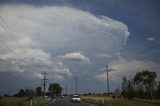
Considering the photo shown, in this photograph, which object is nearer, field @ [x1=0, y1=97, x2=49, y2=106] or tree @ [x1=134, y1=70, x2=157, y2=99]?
field @ [x1=0, y1=97, x2=49, y2=106]

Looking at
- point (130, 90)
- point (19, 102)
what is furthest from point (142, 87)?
point (19, 102)

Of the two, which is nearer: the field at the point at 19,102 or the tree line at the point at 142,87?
the field at the point at 19,102

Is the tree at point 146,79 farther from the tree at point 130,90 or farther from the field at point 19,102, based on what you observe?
the field at point 19,102

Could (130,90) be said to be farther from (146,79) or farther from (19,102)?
(19,102)

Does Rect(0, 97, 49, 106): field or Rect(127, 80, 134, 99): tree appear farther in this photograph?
Rect(127, 80, 134, 99): tree

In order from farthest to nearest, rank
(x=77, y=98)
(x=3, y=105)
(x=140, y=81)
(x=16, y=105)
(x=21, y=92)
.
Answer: (x=21, y=92)
(x=140, y=81)
(x=77, y=98)
(x=16, y=105)
(x=3, y=105)

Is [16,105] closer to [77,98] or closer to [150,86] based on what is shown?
[77,98]

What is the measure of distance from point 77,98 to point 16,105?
91.3 ft

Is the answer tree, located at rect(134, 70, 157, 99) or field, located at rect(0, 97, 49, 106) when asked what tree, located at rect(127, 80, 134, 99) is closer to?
tree, located at rect(134, 70, 157, 99)

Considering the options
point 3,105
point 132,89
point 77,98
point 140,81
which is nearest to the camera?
point 3,105

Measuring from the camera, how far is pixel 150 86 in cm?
9125

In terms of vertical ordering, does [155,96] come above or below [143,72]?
below

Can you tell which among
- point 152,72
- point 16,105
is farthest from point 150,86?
point 16,105

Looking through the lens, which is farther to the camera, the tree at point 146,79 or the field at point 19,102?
the tree at point 146,79
